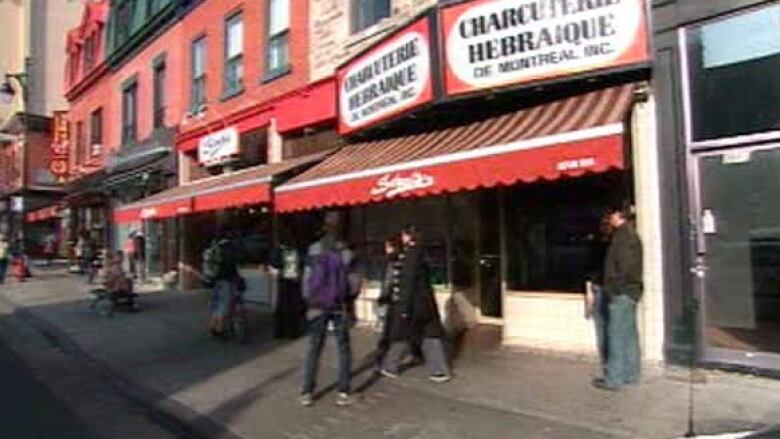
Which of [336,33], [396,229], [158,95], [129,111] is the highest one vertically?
[129,111]

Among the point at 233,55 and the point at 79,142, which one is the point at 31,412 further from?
the point at 79,142

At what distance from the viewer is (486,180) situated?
9641 millimetres

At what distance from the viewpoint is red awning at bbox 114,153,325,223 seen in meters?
14.2

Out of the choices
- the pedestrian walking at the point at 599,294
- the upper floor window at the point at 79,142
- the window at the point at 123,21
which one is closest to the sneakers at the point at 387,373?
the pedestrian walking at the point at 599,294

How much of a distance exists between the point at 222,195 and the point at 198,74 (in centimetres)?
830

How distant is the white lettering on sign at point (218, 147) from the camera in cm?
1995

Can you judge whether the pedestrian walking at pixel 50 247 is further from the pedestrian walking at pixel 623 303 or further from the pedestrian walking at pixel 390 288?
the pedestrian walking at pixel 623 303

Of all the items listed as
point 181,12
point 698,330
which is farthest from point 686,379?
point 181,12

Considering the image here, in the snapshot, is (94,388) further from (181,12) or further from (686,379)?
(181,12)

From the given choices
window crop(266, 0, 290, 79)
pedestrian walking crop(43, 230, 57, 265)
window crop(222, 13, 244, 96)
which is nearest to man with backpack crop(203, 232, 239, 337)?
window crop(266, 0, 290, 79)

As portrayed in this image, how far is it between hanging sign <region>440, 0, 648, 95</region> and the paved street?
17.8ft

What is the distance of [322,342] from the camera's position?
9.70 m

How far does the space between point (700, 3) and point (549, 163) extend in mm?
2183

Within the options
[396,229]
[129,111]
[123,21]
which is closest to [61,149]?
[123,21]
